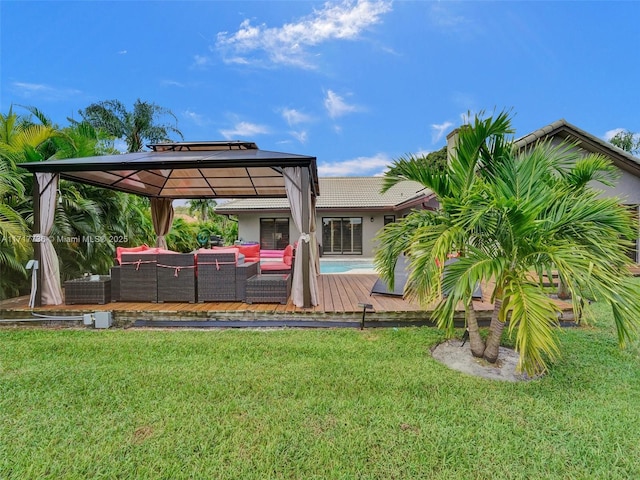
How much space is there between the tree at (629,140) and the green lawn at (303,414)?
38.3 m

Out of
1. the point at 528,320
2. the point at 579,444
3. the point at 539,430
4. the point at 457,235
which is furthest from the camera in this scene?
the point at 457,235

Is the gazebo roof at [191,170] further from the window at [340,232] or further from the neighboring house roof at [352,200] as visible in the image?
the window at [340,232]

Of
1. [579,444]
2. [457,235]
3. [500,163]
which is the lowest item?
[579,444]

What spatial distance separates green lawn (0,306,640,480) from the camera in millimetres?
2184

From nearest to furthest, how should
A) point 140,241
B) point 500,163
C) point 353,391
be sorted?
point 353,391, point 500,163, point 140,241

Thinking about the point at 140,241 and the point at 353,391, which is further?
the point at 140,241

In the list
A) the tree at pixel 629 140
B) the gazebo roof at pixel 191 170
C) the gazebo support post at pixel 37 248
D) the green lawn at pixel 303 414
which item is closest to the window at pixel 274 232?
the gazebo roof at pixel 191 170

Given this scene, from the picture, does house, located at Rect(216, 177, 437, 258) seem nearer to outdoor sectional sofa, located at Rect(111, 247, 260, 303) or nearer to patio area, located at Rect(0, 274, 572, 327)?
outdoor sectional sofa, located at Rect(111, 247, 260, 303)

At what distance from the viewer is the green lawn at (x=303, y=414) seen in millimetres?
2184

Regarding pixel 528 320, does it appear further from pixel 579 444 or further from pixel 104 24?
pixel 104 24

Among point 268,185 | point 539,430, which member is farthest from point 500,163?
point 268,185

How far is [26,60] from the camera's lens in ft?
47.2

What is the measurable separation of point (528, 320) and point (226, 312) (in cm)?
419

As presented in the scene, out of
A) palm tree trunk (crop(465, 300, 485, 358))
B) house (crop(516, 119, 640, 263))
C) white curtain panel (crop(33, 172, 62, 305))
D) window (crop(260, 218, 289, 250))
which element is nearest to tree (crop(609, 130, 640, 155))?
house (crop(516, 119, 640, 263))
